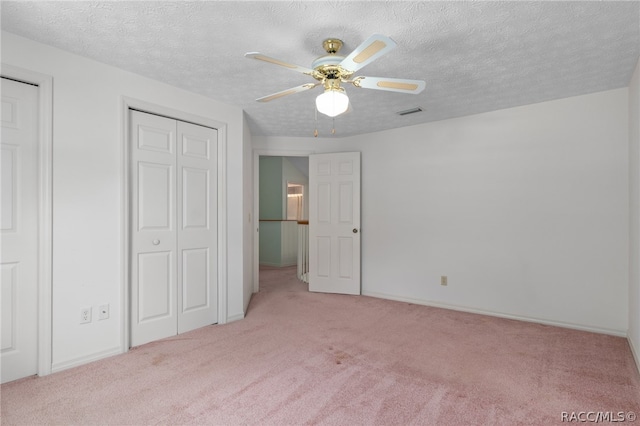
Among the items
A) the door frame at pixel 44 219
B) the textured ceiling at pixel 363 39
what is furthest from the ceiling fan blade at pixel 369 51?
the door frame at pixel 44 219

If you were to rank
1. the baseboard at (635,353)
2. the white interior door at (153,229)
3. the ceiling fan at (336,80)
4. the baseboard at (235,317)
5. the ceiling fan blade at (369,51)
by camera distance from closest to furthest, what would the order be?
the ceiling fan blade at (369,51), the ceiling fan at (336,80), the baseboard at (635,353), the white interior door at (153,229), the baseboard at (235,317)

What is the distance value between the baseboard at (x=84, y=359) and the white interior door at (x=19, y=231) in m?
0.13

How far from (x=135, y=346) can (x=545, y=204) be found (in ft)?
13.2

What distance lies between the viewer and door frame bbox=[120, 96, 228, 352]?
8.93 feet

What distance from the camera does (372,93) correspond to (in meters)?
3.22

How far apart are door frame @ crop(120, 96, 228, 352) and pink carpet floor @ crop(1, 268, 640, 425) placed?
0.26 metres

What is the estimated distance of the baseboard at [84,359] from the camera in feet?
7.84

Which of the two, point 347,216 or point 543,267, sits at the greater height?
point 347,216

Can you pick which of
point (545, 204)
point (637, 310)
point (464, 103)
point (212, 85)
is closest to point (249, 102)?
point (212, 85)

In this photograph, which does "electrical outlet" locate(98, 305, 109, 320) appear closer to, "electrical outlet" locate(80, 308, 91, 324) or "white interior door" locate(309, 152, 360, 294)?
"electrical outlet" locate(80, 308, 91, 324)

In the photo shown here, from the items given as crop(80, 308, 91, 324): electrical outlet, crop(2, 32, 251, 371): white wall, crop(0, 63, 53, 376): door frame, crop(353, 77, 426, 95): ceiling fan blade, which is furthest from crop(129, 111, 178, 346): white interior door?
crop(353, 77, 426, 95): ceiling fan blade

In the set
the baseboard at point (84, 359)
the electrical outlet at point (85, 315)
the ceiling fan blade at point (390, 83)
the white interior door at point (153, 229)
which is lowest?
the baseboard at point (84, 359)

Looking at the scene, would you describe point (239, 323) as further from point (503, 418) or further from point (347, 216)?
point (503, 418)

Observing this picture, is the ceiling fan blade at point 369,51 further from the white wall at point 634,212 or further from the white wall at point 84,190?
the white wall at point 634,212
